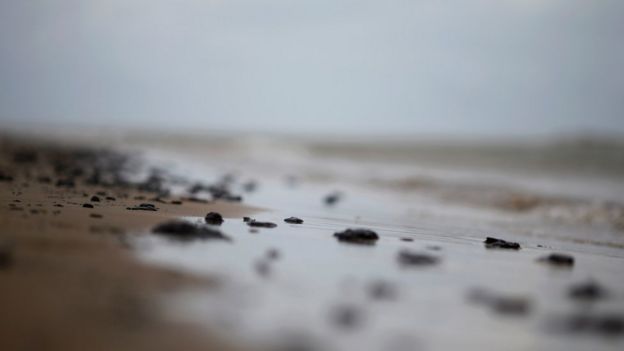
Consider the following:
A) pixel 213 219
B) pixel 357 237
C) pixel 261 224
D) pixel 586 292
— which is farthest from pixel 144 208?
pixel 586 292

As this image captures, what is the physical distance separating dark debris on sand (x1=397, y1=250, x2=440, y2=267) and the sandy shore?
230 centimetres

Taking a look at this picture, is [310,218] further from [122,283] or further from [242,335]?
[242,335]

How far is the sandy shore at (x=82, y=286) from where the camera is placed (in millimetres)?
3592

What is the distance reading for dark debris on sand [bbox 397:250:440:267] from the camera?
652 cm

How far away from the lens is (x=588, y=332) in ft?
14.8

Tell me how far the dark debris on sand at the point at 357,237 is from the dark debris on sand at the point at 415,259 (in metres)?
1.08

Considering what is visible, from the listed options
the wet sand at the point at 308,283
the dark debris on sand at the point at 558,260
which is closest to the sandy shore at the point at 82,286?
the wet sand at the point at 308,283

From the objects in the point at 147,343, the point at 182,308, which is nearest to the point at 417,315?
the point at 182,308

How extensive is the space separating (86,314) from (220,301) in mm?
952

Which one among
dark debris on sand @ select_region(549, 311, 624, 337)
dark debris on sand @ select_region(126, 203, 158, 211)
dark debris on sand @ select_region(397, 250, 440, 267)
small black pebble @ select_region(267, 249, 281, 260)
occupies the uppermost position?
dark debris on sand @ select_region(126, 203, 158, 211)

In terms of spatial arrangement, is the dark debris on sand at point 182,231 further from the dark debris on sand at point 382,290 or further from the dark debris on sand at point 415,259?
the dark debris on sand at point 382,290

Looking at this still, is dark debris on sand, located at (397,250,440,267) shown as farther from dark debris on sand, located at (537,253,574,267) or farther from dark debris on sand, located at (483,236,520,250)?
dark debris on sand, located at (483,236,520,250)

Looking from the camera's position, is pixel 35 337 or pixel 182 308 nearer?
pixel 35 337

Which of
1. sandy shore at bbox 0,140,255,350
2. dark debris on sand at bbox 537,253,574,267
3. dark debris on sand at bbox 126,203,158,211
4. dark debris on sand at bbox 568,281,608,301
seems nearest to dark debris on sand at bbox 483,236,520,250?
dark debris on sand at bbox 537,253,574,267
